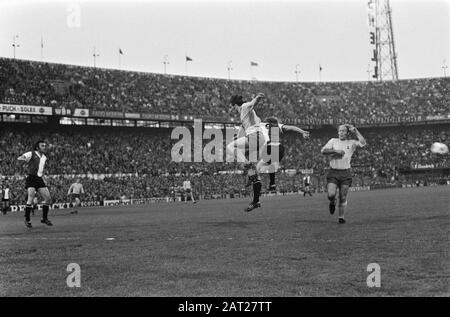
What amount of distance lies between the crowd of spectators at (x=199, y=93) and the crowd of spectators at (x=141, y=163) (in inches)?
127

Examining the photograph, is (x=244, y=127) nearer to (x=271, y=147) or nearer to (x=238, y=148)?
(x=238, y=148)

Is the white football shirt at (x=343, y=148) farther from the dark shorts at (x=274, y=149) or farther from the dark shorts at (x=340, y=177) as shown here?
the dark shorts at (x=274, y=149)

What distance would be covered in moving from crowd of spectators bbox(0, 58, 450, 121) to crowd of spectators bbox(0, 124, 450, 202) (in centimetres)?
322

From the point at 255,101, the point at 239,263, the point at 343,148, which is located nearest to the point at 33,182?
the point at 255,101

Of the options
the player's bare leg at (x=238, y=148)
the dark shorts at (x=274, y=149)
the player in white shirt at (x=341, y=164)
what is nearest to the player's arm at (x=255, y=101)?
the player's bare leg at (x=238, y=148)

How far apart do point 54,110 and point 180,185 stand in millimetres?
14481

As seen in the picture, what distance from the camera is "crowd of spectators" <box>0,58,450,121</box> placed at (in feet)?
170

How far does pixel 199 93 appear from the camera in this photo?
215ft

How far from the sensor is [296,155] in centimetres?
6306

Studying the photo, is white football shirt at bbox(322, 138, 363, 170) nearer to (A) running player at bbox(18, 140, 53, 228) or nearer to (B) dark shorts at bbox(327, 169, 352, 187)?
(B) dark shorts at bbox(327, 169, 352, 187)

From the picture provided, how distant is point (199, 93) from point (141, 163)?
16.0 m

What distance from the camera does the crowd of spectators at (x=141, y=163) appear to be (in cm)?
4675

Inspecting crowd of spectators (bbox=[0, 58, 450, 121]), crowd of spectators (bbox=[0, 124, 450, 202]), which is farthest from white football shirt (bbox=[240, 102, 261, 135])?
crowd of spectators (bbox=[0, 58, 450, 121])
